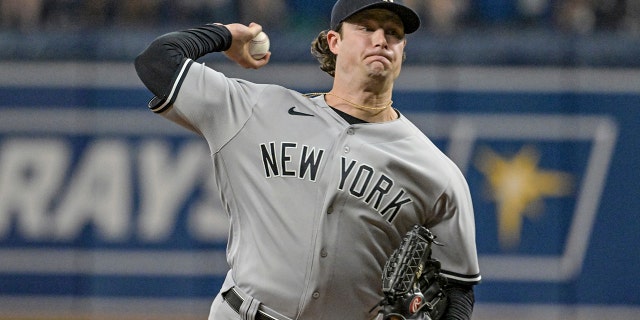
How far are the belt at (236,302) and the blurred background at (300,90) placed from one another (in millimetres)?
4434

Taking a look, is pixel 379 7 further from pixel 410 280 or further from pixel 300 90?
pixel 300 90

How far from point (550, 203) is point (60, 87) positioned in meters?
3.53

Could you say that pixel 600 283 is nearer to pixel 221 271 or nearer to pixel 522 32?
pixel 522 32

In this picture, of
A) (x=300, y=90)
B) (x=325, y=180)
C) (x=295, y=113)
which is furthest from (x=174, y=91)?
(x=300, y=90)

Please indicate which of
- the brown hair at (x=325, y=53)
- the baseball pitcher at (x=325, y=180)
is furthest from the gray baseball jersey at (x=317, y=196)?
the brown hair at (x=325, y=53)

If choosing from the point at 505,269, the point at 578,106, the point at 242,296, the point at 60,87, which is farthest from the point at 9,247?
the point at 242,296

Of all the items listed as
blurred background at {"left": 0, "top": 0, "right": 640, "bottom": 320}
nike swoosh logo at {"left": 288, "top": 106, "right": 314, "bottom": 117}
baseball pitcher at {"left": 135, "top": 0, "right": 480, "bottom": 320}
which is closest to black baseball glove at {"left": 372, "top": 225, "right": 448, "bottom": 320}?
baseball pitcher at {"left": 135, "top": 0, "right": 480, "bottom": 320}

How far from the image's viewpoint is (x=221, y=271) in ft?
24.1

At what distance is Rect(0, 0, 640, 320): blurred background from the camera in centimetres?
738

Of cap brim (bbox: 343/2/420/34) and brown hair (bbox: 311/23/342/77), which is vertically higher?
cap brim (bbox: 343/2/420/34)

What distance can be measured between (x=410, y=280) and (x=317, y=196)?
14.4 inches

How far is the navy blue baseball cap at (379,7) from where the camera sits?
292cm

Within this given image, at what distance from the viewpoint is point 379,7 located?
293 cm

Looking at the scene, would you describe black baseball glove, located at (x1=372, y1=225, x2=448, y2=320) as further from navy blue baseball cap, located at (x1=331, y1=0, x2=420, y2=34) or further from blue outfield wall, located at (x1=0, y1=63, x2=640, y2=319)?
blue outfield wall, located at (x1=0, y1=63, x2=640, y2=319)
